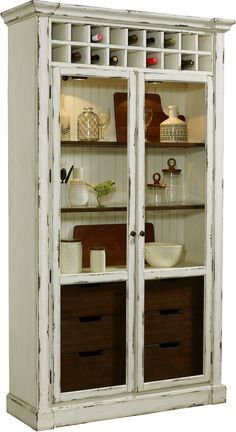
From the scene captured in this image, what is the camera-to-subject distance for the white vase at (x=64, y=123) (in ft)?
18.7

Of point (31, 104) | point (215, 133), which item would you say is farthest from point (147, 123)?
point (31, 104)

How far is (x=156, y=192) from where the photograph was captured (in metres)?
6.09

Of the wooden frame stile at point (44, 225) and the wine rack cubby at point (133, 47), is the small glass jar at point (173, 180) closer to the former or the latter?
the wine rack cubby at point (133, 47)

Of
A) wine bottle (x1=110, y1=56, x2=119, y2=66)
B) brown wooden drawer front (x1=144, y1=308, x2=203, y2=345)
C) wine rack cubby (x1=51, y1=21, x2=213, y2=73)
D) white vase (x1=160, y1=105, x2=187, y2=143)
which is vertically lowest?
brown wooden drawer front (x1=144, y1=308, x2=203, y2=345)

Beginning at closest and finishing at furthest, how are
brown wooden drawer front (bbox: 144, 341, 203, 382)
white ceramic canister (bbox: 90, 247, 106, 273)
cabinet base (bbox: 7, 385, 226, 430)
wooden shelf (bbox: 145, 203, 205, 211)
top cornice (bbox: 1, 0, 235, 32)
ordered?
top cornice (bbox: 1, 0, 235, 32) < cabinet base (bbox: 7, 385, 226, 430) < white ceramic canister (bbox: 90, 247, 106, 273) < brown wooden drawer front (bbox: 144, 341, 203, 382) < wooden shelf (bbox: 145, 203, 205, 211)

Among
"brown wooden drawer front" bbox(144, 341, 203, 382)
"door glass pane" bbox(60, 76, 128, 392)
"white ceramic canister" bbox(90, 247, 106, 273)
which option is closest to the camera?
"door glass pane" bbox(60, 76, 128, 392)

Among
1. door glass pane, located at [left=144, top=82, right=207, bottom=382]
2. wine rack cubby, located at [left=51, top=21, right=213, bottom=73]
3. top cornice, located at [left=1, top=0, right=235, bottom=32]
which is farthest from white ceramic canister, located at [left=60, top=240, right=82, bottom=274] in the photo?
top cornice, located at [left=1, top=0, right=235, bottom=32]

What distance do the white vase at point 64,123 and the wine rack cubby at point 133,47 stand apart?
29 cm

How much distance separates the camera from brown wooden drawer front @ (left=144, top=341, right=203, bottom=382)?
5.90m

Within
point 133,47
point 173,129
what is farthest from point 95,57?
point 173,129

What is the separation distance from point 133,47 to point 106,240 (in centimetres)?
119

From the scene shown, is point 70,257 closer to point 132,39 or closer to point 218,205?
point 218,205

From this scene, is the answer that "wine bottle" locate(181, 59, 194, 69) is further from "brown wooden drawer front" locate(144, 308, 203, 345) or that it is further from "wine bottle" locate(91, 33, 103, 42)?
"brown wooden drawer front" locate(144, 308, 203, 345)

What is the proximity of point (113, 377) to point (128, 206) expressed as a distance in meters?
1.04
